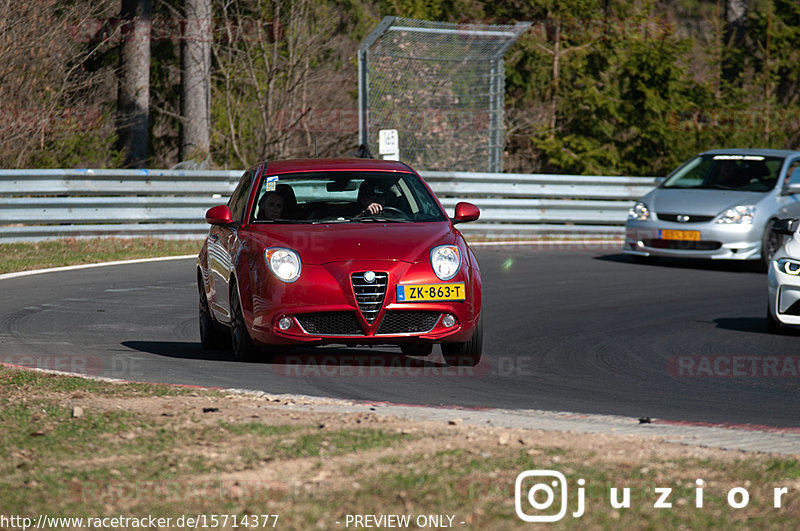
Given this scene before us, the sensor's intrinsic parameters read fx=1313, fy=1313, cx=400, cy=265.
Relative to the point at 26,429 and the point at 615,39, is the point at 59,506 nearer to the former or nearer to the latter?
the point at 26,429

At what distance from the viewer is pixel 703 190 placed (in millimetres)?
18234

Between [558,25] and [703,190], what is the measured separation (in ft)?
40.8

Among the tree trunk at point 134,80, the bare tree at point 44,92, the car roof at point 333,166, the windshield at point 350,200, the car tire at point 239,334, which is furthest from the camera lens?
the tree trunk at point 134,80

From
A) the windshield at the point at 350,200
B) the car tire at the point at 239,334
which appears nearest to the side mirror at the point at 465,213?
the windshield at the point at 350,200

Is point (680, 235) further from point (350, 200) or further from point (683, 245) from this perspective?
point (350, 200)

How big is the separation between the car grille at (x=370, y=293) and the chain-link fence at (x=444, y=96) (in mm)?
13421

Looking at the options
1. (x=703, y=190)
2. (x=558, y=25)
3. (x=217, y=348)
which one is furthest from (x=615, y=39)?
(x=217, y=348)

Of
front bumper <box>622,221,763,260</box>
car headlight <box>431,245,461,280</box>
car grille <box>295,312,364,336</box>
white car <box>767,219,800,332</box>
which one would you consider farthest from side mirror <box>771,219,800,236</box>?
front bumper <box>622,221,763,260</box>

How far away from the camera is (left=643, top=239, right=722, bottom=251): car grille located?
1753cm

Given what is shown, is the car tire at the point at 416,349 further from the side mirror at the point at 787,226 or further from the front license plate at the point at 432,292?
the side mirror at the point at 787,226

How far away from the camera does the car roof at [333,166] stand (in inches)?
396

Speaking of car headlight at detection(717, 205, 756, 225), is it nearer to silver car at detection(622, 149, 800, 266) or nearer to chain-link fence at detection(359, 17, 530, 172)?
silver car at detection(622, 149, 800, 266)

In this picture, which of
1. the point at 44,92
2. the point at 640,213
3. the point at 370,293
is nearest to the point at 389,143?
the point at 640,213

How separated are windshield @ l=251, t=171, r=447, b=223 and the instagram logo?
4397 millimetres
